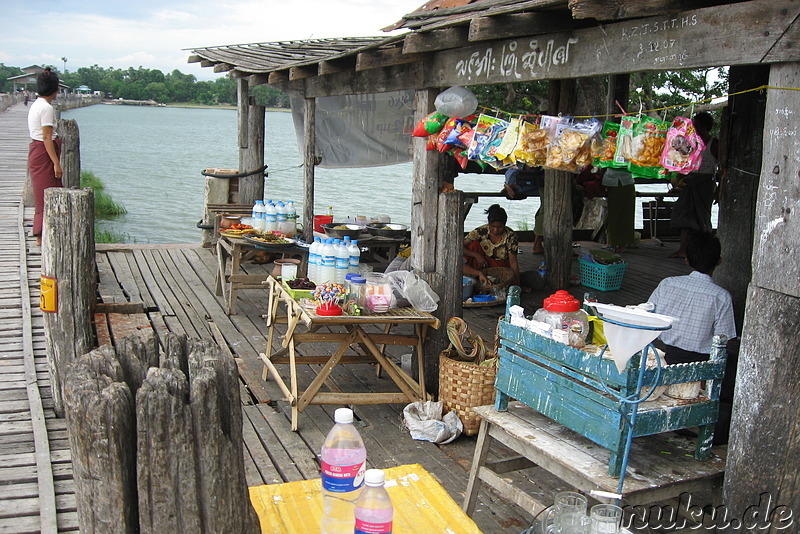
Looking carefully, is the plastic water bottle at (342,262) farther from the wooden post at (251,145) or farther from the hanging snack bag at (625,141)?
the wooden post at (251,145)

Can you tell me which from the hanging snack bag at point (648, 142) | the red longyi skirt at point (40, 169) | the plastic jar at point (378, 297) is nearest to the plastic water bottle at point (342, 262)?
the plastic jar at point (378, 297)

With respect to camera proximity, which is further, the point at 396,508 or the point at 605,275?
the point at 605,275

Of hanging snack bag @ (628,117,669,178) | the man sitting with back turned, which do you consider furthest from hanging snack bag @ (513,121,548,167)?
the man sitting with back turned

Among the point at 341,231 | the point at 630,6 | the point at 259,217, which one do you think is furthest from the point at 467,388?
the point at 259,217

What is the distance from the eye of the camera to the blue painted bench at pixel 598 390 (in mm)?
3217

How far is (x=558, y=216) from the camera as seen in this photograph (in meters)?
8.61

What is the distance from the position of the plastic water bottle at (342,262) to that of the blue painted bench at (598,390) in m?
2.13

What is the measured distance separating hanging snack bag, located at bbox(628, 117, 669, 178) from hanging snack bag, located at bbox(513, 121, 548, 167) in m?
0.63

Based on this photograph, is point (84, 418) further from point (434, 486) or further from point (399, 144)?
point (399, 144)

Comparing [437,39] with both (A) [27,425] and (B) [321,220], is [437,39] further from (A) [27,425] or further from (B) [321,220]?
(B) [321,220]

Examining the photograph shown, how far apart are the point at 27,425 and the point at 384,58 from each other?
349 centimetres

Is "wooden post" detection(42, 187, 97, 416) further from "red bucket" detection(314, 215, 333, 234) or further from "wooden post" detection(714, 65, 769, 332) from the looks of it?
"wooden post" detection(714, 65, 769, 332)

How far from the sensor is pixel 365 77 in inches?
271

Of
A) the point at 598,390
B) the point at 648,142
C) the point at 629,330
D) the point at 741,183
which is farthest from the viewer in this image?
the point at 741,183
